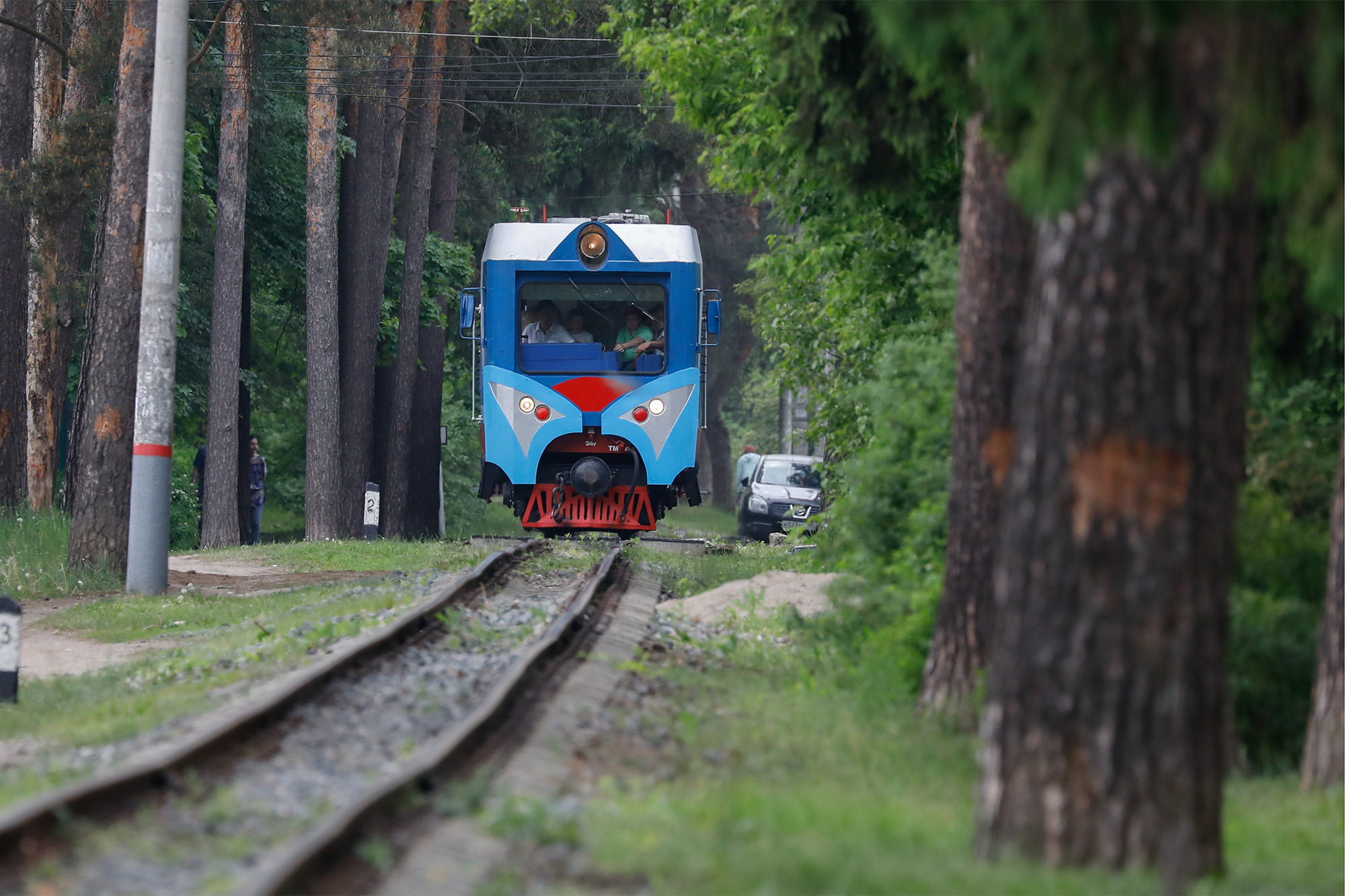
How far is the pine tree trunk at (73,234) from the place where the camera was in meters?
18.8

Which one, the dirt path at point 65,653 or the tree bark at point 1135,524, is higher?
the tree bark at point 1135,524

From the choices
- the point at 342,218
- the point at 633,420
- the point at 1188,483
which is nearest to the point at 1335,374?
the point at 1188,483

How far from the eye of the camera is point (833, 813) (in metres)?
5.19

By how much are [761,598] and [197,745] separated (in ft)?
21.5

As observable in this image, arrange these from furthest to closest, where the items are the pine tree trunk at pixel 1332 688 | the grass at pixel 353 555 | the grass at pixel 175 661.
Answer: the grass at pixel 353 555 → the grass at pixel 175 661 → the pine tree trunk at pixel 1332 688

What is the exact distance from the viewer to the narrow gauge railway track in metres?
4.50

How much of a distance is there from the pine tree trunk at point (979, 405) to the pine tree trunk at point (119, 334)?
9.95 meters

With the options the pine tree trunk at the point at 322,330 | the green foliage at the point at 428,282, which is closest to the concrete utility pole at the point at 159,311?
the pine tree trunk at the point at 322,330

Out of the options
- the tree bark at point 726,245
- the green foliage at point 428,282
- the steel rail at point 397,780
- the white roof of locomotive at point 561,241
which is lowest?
the steel rail at point 397,780

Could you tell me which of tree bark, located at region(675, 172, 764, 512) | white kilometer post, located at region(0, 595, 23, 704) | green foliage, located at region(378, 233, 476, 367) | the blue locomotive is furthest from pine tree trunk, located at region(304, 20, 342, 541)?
tree bark, located at region(675, 172, 764, 512)

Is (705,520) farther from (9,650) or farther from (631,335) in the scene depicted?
(9,650)

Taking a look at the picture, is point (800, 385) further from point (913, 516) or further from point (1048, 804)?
point (1048, 804)

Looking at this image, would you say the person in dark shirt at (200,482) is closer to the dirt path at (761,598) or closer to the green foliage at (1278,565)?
the dirt path at (761,598)

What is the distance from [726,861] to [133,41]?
13209 millimetres
